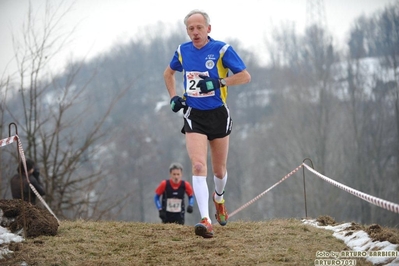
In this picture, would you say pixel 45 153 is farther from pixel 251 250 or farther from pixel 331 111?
pixel 331 111

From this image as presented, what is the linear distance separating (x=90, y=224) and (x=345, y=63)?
1364 inches

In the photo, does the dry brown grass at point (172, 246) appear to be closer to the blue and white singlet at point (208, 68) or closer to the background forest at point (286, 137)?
the blue and white singlet at point (208, 68)

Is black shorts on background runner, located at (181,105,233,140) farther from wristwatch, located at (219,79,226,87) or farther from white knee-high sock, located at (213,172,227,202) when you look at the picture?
white knee-high sock, located at (213,172,227,202)

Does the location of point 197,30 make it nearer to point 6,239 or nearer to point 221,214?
point 221,214

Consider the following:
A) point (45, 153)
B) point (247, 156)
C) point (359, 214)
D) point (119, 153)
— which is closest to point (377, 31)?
point (359, 214)

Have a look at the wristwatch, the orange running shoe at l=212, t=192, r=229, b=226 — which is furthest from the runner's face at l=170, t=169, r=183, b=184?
the wristwatch

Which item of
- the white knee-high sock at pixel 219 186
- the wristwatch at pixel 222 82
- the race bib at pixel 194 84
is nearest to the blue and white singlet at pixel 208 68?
the race bib at pixel 194 84

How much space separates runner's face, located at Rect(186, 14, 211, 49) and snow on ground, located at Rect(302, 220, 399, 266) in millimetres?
2582

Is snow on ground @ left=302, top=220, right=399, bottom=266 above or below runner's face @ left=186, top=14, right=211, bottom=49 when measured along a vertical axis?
below

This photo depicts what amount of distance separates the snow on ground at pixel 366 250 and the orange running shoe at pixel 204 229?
1322 millimetres

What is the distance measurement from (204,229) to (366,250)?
168 cm

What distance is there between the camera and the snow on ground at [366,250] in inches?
222

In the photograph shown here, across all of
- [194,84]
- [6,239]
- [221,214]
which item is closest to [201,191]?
[221,214]

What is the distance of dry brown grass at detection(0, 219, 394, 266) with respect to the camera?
607 cm
